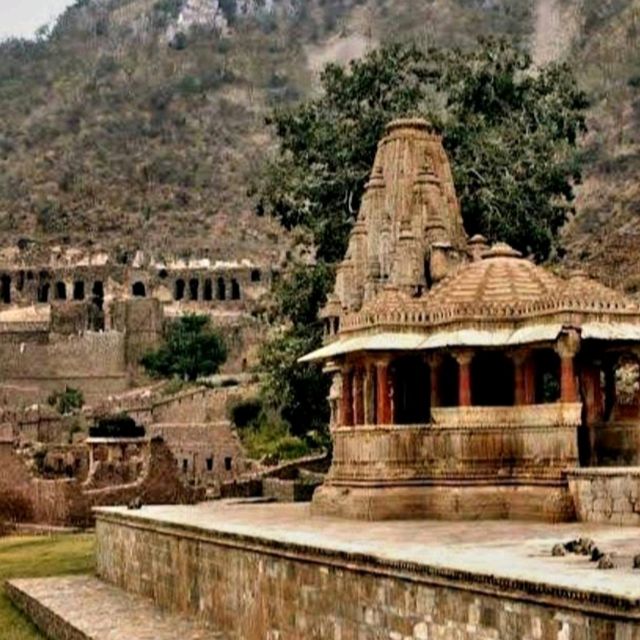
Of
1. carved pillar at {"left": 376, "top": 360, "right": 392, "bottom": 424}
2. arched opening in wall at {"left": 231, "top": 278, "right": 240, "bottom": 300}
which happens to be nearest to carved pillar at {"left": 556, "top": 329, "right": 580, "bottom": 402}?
carved pillar at {"left": 376, "top": 360, "right": 392, "bottom": 424}

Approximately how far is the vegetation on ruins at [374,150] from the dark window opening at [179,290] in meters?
39.5

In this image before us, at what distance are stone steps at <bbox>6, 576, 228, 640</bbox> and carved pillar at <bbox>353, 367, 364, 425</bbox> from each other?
335 cm

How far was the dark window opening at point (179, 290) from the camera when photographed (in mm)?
72312

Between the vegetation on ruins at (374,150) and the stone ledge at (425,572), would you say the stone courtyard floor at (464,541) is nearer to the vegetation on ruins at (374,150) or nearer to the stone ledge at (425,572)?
the stone ledge at (425,572)

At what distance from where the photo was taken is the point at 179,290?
72.7m

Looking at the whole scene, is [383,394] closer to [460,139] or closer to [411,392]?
[411,392]

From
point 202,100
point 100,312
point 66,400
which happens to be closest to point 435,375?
point 66,400

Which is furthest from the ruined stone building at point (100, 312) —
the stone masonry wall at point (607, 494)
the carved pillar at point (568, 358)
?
the stone masonry wall at point (607, 494)

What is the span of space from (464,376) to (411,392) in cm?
205

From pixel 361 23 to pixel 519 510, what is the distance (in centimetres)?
13352

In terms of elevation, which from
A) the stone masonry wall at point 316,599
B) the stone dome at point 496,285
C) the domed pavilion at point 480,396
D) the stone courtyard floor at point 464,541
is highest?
the stone dome at point 496,285

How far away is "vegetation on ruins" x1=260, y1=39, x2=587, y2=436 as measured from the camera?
1187 inches

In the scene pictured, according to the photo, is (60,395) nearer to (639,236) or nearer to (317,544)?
(639,236)

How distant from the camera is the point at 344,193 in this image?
3053 centimetres
